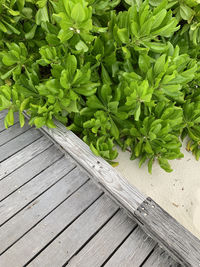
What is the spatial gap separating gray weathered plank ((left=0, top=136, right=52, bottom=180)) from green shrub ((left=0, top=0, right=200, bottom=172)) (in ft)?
1.02

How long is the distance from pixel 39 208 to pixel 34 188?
164 mm

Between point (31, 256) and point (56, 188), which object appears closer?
point (31, 256)

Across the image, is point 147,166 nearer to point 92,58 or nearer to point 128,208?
point 128,208

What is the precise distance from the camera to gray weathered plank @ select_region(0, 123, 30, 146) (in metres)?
1.96

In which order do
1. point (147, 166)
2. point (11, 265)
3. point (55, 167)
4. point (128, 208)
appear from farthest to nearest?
point (147, 166)
point (55, 167)
point (128, 208)
point (11, 265)

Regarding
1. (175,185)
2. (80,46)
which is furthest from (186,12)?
(175,185)

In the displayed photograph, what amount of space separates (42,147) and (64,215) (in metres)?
0.62

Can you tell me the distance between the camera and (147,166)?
82.0 inches

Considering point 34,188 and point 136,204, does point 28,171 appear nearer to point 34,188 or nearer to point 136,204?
point 34,188

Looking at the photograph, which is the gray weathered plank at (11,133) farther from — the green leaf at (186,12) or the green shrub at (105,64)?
the green leaf at (186,12)

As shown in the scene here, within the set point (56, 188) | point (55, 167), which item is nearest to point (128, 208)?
point (56, 188)

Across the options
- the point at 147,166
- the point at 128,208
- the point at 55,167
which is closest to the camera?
the point at 128,208

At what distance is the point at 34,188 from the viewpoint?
66.0 inches

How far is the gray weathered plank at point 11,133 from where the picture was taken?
77.2 inches
